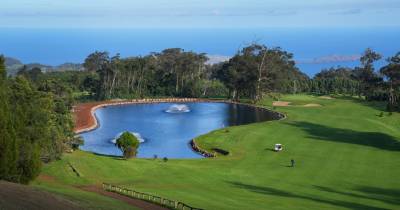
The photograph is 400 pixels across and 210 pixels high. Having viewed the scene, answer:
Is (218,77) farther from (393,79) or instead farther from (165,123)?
(165,123)

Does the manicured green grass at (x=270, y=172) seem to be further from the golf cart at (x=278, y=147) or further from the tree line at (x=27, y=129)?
the tree line at (x=27, y=129)

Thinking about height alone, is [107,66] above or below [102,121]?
above

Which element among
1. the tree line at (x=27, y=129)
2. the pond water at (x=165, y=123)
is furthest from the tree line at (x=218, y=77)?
the tree line at (x=27, y=129)

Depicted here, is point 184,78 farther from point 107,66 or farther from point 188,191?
point 188,191

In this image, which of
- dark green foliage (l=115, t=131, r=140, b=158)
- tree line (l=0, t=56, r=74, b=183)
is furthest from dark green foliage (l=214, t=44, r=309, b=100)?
tree line (l=0, t=56, r=74, b=183)

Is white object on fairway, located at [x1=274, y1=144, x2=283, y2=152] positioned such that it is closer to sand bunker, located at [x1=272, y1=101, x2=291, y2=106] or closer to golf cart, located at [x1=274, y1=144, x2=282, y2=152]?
golf cart, located at [x1=274, y1=144, x2=282, y2=152]

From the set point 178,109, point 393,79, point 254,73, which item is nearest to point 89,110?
point 178,109

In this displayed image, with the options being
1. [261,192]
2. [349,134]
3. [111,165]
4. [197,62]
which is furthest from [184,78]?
[261,192]
